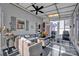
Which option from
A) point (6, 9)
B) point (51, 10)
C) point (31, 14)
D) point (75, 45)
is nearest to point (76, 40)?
point (75, 45)

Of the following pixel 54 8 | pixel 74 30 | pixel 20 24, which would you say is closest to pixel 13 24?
pixel 20 24

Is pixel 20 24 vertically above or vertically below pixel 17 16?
below

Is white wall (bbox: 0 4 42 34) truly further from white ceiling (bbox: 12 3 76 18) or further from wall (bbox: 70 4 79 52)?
wall (bbox: 70 4 79 52)

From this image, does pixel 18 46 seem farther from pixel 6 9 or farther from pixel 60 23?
pixel 60 23

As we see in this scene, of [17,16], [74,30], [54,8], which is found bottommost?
[74,30]

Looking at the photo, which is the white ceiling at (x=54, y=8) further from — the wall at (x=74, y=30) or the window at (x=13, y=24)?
the window at (x=13, y=24)

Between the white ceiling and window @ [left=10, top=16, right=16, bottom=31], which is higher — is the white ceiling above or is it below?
above

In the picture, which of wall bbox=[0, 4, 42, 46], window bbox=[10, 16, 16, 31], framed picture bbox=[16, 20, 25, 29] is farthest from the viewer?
framed picture bbox=[16, 20, 25, 29]

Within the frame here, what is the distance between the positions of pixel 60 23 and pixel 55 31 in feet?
0.90

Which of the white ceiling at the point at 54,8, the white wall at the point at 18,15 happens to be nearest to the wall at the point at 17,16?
the white wall at the point at 18,15

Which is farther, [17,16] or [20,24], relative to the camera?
[20,24]

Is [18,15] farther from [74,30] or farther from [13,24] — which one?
[74,30]

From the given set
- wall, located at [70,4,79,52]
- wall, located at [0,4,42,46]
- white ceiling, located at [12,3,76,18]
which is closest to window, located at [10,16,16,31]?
wall, located at [0,4,42,46]

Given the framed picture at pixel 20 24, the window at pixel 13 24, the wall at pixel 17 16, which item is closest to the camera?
the wall at pixel 17 16
